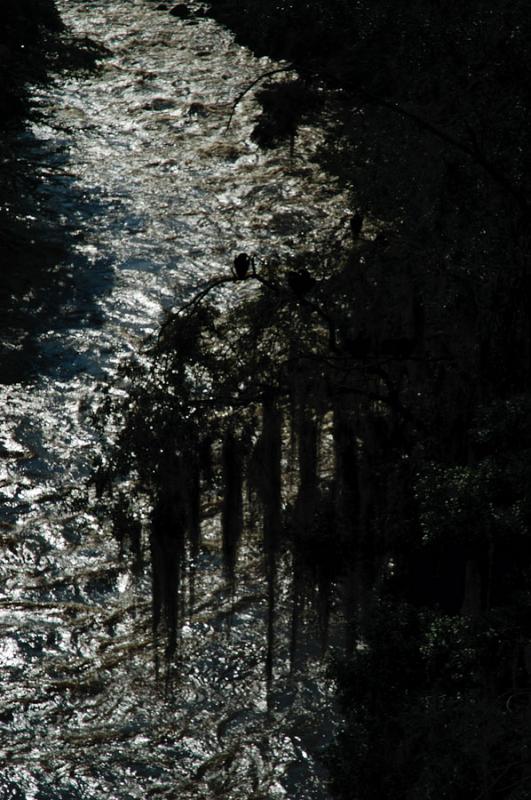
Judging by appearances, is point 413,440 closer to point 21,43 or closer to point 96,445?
point 96,445

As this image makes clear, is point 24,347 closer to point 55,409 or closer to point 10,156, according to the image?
point 55,409

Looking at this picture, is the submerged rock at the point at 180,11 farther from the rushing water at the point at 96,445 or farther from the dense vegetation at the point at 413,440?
the dense vegetation at the point at 413,440

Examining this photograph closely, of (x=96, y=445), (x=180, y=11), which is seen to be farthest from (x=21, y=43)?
(x=96, y=445)

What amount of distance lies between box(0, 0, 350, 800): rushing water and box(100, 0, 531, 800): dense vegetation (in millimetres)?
1561

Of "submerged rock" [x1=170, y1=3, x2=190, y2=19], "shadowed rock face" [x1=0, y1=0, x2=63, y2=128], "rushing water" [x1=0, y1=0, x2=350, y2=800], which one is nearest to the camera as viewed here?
"rushing water" [x1=0, y1=0, x2=350, y2=800]

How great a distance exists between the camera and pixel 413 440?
14.9 m

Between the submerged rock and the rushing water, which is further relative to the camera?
the submerged rock

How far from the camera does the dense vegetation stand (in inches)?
457

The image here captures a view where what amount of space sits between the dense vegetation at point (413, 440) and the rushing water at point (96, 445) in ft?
5.12

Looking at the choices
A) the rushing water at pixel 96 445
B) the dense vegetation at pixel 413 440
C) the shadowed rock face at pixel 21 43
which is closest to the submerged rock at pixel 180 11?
the rushing water at pixel 96 445

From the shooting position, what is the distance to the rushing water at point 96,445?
17.5 m

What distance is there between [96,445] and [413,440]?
11.8 meters

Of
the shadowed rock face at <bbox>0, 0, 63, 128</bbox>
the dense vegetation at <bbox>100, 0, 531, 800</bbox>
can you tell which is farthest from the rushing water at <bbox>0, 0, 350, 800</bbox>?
the dense vegetation at <bbox>100, 0, 531, 800</bbox>

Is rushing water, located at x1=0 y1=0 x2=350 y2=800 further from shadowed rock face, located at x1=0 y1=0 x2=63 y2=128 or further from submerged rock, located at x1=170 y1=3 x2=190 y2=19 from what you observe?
submerged rock, located at x1=170 y1=3 x2=190 y2=19
